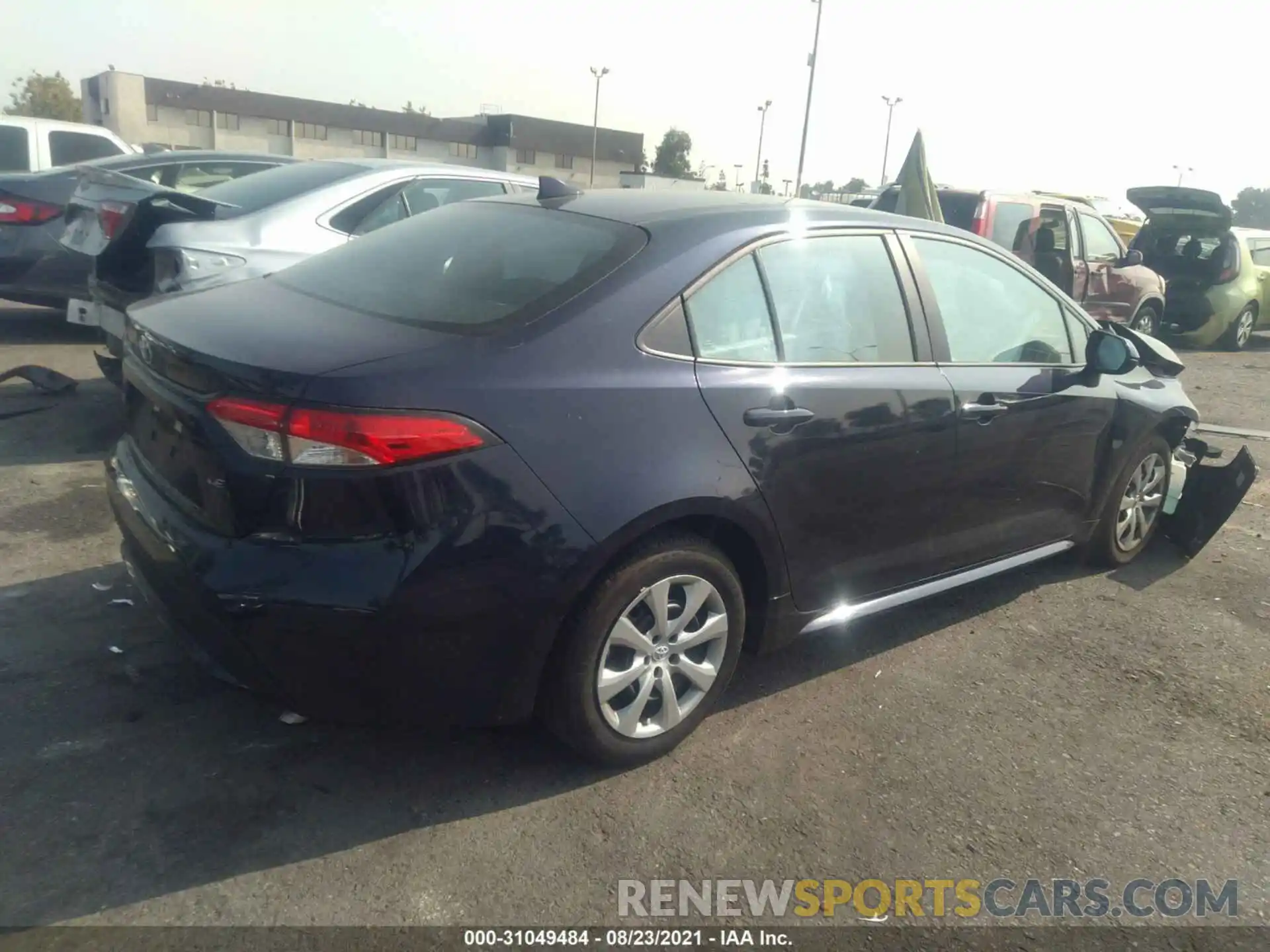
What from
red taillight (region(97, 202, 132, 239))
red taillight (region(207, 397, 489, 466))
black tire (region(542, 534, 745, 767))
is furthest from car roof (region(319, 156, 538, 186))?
red taillight (region(207, 397, 489, 466))

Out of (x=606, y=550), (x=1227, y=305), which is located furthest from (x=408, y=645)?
(x=1227, y=305)

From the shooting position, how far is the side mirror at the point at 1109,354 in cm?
423

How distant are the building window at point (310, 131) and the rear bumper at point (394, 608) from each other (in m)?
66.9

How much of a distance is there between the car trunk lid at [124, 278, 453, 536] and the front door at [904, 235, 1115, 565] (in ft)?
6.57

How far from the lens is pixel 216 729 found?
3016 millimetres

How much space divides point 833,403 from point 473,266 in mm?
1220

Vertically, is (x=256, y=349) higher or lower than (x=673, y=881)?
higher

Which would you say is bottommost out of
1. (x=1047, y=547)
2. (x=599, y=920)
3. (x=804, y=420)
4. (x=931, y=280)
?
(x=599, y=920)

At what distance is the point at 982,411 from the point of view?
3742mm

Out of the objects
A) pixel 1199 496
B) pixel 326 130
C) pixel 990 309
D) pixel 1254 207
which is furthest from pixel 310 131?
pixel 1254 207

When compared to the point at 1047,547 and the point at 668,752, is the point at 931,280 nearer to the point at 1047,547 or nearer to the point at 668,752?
the point at 1047,547

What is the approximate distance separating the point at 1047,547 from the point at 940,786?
5.51 ft

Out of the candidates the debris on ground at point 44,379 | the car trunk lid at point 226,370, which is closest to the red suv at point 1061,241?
the debris on ground at point 44,379
